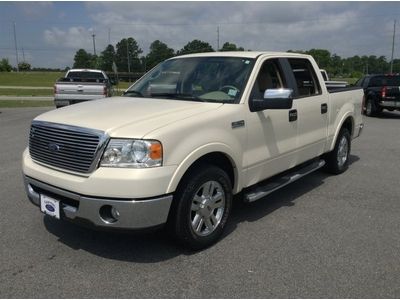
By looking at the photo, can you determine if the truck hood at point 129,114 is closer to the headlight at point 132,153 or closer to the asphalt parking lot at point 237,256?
the headlight at point 132,153

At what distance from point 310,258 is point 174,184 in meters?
1.44

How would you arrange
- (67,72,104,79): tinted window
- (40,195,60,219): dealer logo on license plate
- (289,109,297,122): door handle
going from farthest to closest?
(67,72,104,79): tinted window → (289,109,297,122): door handle → (40,195,60,219): dealer logo on license plate

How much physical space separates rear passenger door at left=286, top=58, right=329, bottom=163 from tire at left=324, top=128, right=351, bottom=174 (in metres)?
0.72

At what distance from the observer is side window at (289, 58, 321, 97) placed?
5.59 meters

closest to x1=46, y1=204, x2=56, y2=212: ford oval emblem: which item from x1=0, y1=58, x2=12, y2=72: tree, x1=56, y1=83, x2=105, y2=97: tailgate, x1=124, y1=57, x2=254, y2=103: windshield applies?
x1=124, y1=57, x2=254, y2=103: windshield

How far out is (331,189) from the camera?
20.4ft

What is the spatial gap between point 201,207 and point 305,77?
9.01 feet

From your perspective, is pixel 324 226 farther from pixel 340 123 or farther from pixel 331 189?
pixel 340 123

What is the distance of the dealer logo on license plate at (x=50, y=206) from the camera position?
377 centimetres

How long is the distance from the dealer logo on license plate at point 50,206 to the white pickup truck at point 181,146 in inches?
0.4

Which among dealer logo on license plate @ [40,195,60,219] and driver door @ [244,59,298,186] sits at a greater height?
driver door @ [244,59,298,186]

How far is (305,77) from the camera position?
582 cm

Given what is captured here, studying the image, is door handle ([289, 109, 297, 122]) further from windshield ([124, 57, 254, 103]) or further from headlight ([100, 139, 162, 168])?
headlight ([100, 139, 162, 168])

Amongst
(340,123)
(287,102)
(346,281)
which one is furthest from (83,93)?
(346,281)
